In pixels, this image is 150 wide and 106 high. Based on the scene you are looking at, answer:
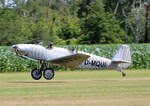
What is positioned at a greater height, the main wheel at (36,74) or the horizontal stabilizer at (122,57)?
the horizontal stabilizer at (122,57)

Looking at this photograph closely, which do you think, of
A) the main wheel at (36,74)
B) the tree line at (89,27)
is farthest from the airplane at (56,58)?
the tree line at (89,27)

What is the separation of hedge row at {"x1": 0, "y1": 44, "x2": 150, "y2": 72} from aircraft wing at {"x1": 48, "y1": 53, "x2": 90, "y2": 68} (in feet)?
43.7

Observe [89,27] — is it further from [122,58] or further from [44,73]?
[44,73]

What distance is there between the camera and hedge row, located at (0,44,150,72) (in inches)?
1351

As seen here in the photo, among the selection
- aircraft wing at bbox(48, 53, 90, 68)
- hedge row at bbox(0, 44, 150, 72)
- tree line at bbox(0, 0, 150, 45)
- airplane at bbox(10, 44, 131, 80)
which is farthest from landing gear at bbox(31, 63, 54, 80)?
tree line at bbox(0, 0, 150, 45)

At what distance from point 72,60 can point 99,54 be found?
1590 cm

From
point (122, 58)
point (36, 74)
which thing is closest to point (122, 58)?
point (122, 58)

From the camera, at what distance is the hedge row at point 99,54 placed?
113 feet

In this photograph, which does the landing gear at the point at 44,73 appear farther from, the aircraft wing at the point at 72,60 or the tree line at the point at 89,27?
the tree line at the point at 89,27

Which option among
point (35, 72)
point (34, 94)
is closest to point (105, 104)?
point (34, 94)

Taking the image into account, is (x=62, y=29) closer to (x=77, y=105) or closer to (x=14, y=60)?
(x=14, y=60)

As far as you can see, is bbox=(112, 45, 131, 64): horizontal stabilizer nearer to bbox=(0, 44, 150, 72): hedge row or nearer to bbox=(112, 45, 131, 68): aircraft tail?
bbox=(112, 45, 131, 68): aircraft tail

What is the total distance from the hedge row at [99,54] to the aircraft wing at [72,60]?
13331 mm

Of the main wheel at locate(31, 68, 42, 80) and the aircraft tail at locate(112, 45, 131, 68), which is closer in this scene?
the main wheel at locate(31, 68, 42, 80)
